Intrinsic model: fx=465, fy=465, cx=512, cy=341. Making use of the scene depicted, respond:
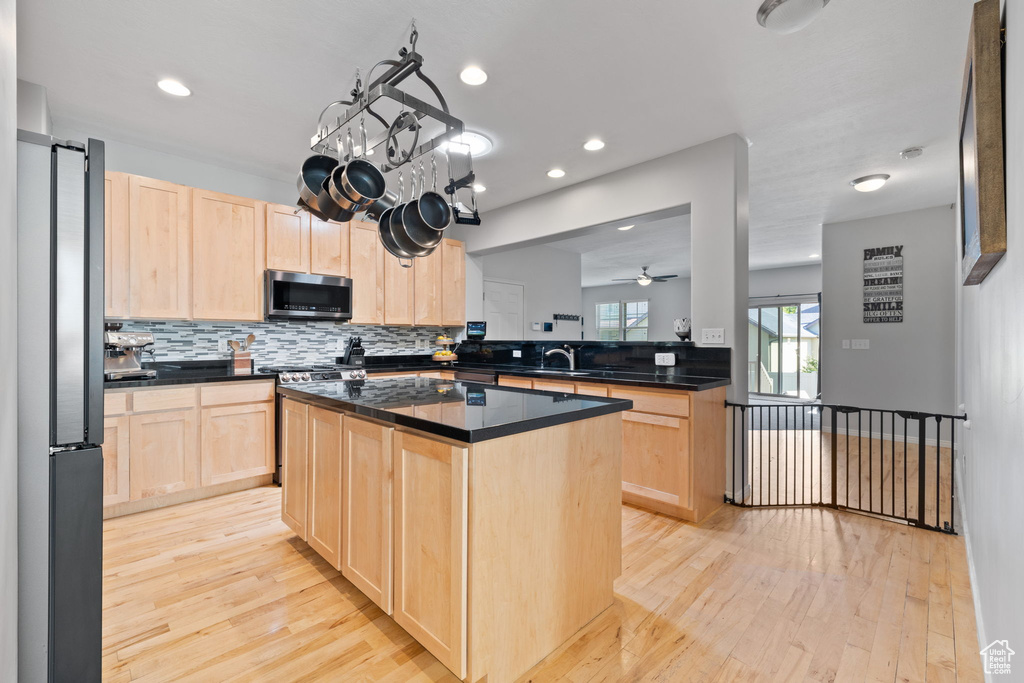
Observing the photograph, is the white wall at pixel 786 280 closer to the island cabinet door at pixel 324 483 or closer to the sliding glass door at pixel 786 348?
the sliding glass door at pixel 786 348

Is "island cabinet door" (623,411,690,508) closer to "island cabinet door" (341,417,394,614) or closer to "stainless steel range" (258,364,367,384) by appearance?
"island cabinet door" (341,417,394,614)

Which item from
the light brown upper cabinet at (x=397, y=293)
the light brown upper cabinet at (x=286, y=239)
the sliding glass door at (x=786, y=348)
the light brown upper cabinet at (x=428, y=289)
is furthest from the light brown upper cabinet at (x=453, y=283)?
the sliding glass door at (x=786, y=348)

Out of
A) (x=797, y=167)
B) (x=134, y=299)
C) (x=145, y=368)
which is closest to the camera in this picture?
(x=134, y=299)

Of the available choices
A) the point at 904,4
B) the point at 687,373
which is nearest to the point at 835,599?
the point at 687,373

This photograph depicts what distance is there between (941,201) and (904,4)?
3887 mm

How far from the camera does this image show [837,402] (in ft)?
18.0

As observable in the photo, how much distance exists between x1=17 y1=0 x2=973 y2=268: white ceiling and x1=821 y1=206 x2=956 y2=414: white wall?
1.78 metres

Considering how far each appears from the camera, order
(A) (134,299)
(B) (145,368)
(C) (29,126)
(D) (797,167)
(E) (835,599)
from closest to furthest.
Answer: (E) (835,599) → (C) (29,126) → (A) (134,299) → (B) (145,368) → (D) (797,167)

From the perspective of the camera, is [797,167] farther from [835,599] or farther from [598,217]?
[835,599]

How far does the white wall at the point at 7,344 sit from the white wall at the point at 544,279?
5.04 m

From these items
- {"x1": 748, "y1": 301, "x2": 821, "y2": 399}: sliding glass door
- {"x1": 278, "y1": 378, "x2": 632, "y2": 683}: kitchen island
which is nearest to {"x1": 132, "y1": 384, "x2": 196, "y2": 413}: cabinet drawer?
{"x1": 278, "y1": 378, "x2": 632, "y2": 683}: kitchen island

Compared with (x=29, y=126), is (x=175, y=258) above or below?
below

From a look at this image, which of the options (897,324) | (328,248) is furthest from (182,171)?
(897,324)

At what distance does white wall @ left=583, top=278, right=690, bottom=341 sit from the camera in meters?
10.2
